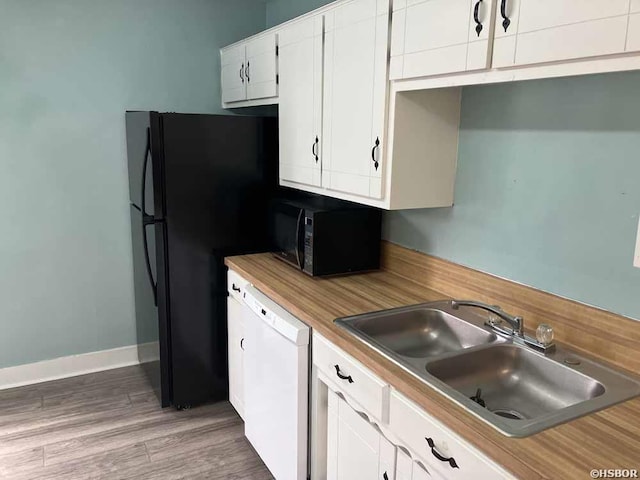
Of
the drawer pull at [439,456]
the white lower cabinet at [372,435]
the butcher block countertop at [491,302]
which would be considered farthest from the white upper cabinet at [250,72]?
the drawer pull at [439,456]

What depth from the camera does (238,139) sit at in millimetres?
2787

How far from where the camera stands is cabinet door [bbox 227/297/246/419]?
8.77 ft

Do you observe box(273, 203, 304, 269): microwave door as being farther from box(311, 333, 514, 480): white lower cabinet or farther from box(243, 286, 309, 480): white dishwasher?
box(311, 333, 514, 480): white lower cabinet

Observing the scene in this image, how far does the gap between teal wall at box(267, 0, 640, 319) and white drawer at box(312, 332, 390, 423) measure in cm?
68

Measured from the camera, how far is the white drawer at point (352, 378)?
1.57 metres

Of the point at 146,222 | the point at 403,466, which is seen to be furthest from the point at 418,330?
the point at 146,222

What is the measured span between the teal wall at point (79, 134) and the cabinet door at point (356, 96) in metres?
1.50

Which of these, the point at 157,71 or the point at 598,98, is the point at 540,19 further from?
the point at 157,71

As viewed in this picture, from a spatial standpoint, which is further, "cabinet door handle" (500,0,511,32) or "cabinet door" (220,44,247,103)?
"cabinet door" (220,44,247,103)

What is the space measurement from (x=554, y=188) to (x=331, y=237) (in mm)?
1000

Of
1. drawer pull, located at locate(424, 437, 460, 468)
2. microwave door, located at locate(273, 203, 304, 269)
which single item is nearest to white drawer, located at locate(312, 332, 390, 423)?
drawer pull, located at locate(424, 437, 460, 468)

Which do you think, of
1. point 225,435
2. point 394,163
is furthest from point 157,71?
point 225,435

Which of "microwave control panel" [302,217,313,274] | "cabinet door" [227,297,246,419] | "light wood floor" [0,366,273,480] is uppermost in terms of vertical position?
"microwave control panel" [302,217,313,274]

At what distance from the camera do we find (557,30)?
50.7 inches
